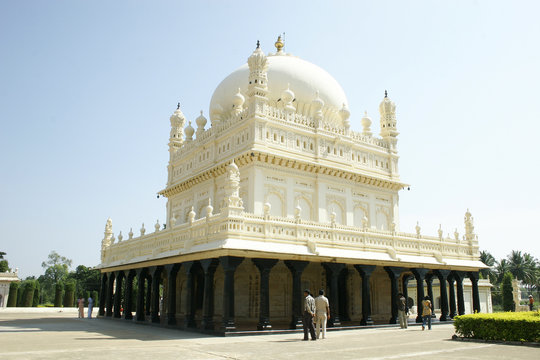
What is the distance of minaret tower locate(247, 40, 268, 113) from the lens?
2425 cm

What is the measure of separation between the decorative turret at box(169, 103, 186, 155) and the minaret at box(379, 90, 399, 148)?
533 inches

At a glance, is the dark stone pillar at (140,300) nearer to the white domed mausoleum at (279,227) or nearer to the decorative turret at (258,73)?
the white domed mausoleum at (279,227)

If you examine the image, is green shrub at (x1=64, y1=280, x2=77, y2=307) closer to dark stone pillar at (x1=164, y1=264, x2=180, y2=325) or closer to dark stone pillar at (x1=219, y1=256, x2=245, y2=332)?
dark stone pillar at (x1=164, y1=264, x2=180, y2=325)

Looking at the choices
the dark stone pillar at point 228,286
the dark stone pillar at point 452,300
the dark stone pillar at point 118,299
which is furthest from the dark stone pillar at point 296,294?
the dark stone pillar at point 118,299

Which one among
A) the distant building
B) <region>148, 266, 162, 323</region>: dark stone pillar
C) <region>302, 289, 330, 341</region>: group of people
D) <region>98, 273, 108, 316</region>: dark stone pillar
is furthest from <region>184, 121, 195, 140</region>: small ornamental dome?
the distant building

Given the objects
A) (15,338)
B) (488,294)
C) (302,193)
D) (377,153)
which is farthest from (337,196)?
(488,294)

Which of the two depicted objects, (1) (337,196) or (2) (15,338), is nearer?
(2) (15,338)

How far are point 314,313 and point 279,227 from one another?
4455 millimetres

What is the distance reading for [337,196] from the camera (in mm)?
26719

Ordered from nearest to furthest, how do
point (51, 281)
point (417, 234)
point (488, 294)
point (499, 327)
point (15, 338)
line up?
point (499, 327) → point (15, 338) → point (417, 234) → point (488, 294) → point (51, 281)

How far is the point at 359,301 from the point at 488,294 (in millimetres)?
21545

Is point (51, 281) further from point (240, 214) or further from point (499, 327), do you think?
point (499, 327)

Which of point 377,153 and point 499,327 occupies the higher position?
point 377,153

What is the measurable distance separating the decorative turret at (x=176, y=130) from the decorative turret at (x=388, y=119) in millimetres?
13523
